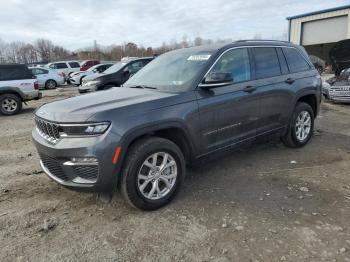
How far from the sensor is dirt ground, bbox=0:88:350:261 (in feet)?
9.78

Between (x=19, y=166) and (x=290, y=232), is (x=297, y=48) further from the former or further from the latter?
(x=19, y=166)

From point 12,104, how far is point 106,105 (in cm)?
888

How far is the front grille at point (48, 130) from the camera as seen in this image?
341 cm

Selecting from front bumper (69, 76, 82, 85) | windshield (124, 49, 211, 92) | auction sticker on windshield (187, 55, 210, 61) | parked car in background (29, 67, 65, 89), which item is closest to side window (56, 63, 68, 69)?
front bumper (69, 76, 82, 85)

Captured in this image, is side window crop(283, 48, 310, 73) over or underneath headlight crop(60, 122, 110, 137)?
over

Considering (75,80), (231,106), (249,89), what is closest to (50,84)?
(75,80)

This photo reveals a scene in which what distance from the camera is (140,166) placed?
3.45m

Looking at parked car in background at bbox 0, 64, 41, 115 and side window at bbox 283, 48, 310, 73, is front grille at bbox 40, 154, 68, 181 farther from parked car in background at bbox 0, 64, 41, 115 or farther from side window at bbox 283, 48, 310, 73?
parked car in background at bbox 0, 64, 41, 115

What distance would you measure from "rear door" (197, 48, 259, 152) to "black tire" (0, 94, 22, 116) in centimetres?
895

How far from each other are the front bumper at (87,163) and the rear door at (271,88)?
247cm

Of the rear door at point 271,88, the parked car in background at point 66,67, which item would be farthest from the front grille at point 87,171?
the parked car in background at point 66,67

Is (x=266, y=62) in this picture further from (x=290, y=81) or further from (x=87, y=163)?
(x=87, y=163)

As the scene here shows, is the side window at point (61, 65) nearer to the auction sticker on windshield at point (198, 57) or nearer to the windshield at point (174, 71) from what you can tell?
the windshield at point (174, 71)

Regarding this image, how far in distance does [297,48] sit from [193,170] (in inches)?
117
